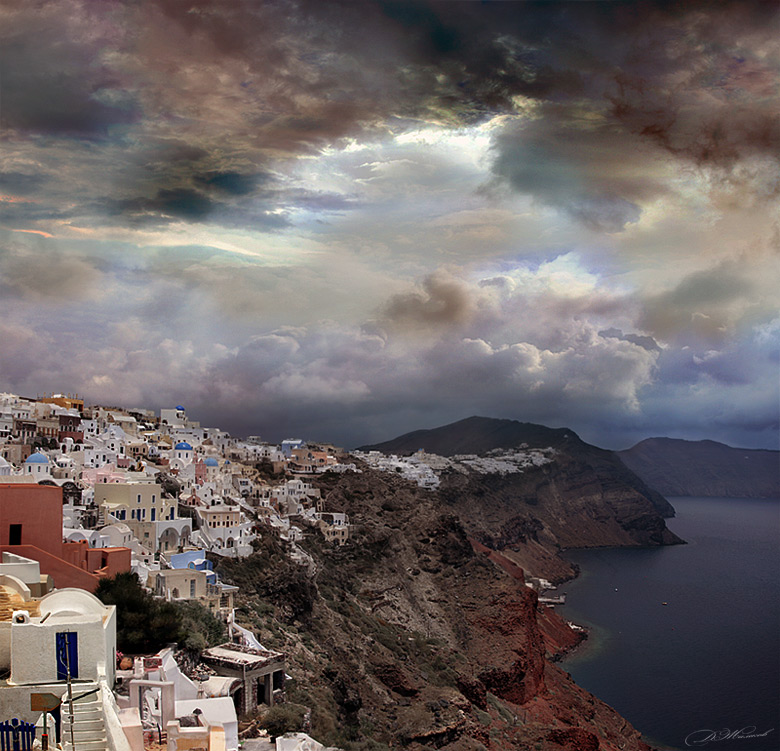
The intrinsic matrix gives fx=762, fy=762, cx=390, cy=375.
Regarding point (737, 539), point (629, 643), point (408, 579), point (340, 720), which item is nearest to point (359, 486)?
point (408, 579)

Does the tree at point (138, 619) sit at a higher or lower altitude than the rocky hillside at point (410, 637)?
higher

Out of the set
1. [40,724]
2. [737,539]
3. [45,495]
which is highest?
[45,495]

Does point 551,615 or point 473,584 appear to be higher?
point 473,584

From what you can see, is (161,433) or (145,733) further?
(161,433)

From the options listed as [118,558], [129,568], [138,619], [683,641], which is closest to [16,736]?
[138,619]

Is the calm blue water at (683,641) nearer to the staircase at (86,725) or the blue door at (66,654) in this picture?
the blue door at (66,654)

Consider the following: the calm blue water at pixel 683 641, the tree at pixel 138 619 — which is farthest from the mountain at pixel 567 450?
the tree at pixel 138 619

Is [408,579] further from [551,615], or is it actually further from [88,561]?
[88,561]
